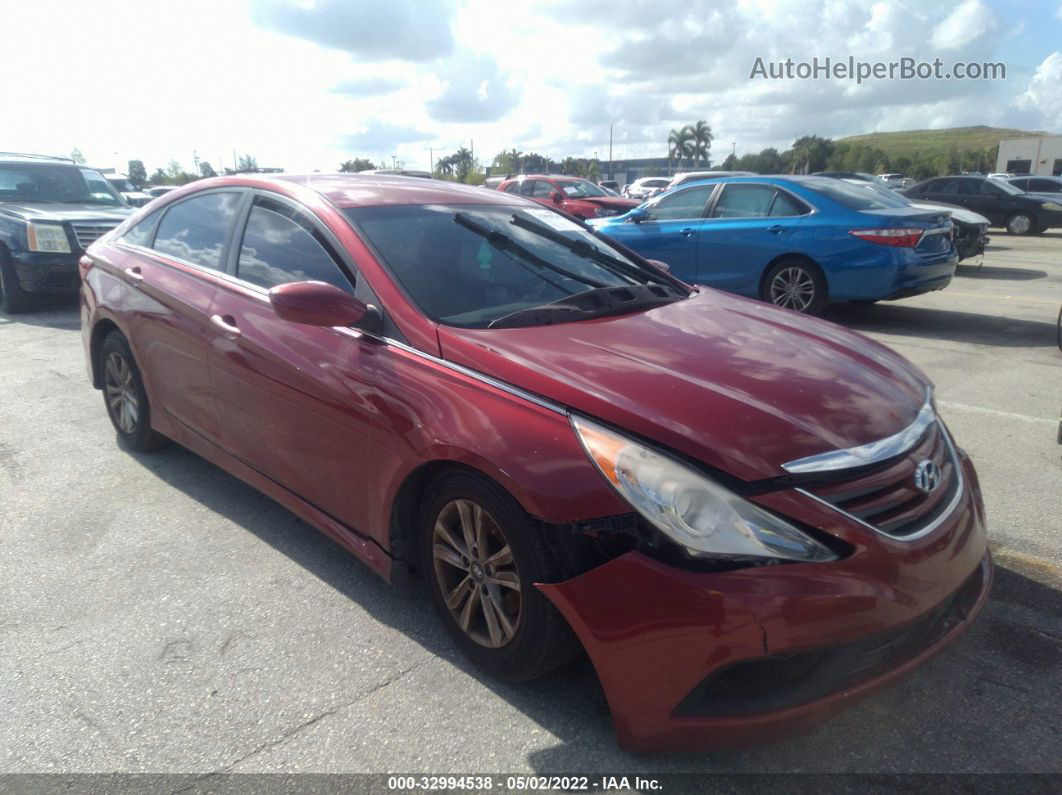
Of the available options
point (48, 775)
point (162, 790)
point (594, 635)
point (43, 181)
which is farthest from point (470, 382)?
point (43, 181)

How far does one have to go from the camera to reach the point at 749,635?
2047 millimetres

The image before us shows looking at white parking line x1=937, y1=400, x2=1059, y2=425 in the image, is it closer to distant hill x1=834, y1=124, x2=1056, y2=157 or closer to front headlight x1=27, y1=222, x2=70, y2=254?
front headlight x1=27, y1=222, x2=70, y2=254

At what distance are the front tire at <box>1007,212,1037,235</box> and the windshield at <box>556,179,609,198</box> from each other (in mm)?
11180

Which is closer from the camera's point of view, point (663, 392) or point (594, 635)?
point (594, 635)

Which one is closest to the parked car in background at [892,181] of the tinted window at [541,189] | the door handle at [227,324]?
the tinted window at [541,189]

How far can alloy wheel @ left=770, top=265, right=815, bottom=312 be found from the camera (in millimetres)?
8438

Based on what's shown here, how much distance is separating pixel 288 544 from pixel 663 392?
2092 mm

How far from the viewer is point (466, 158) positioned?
64.1m

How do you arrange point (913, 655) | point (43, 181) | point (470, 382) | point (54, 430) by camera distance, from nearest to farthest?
point (913, 655) < point (470, 382) < point (54, 430) < point (43, 181)

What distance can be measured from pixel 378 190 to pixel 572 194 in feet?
44.5

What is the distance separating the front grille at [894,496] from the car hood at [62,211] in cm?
945

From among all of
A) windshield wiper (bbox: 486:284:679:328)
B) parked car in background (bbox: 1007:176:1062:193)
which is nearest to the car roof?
windshield wiper (bbox: 486:284:679:328)

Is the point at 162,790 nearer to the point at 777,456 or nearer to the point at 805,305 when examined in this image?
the point at 777,456

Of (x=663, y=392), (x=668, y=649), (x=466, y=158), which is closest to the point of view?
(x=668, y=649)
